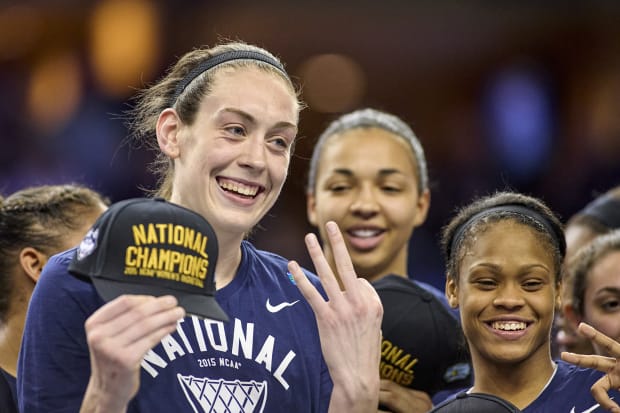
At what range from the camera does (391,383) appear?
8.48 feet

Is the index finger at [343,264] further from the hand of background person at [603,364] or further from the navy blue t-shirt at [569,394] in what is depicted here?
the navy blue t-shirt at [569,394]

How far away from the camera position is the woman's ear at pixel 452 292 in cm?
257

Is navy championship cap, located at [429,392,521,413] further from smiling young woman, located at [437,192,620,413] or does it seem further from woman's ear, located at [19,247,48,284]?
woman's ear, located at [19,247,48,284]

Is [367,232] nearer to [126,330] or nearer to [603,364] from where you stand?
[603,364]

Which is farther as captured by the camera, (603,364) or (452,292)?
(452,292)

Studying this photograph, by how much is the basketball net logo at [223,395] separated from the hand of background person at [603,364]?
0.71 metres

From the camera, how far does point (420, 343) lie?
2607 mm

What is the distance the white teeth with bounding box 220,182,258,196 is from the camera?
2225 millimetres

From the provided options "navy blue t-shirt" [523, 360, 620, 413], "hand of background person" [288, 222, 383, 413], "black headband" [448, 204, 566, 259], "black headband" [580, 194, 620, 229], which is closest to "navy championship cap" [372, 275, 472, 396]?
"black headband" [448, 204, 566, 259]

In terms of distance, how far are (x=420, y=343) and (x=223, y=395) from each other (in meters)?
0.73

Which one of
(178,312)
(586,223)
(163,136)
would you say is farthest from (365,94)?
(178,312)

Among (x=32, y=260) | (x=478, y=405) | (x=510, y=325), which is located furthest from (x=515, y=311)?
(x=32, y=260)

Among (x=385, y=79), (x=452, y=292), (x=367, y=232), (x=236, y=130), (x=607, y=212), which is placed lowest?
(x=452, y=292)

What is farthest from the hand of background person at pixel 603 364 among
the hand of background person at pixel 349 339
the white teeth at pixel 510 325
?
the hand of background person at pixel 349 339
